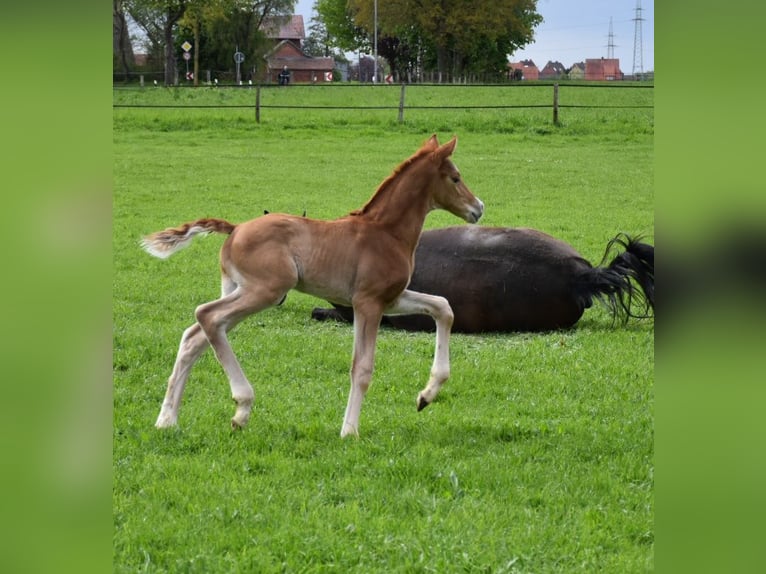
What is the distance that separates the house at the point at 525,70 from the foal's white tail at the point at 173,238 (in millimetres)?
70592

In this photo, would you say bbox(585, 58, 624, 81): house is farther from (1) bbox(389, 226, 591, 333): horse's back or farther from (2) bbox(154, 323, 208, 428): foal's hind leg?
(2) bbox(154, 323, 208, 428): foal's hind leg

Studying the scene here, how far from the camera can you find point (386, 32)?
74500 millimetres

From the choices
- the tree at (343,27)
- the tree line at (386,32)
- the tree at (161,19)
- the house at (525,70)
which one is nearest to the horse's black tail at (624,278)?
the tree line at (386,32)

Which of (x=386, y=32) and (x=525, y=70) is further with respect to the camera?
(x=525, y=70)

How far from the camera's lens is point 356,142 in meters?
26.0

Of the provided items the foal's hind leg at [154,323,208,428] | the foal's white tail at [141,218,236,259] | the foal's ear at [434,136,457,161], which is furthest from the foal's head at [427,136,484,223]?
the foal's hind leg at [154,323,208,428]

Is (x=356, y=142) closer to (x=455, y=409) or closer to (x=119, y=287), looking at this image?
(x=119, y=287)

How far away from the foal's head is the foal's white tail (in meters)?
1.38

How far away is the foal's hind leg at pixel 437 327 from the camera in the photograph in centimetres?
569

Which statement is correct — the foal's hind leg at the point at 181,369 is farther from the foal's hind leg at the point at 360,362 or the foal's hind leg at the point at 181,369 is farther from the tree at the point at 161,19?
the tree at the point at 161,19

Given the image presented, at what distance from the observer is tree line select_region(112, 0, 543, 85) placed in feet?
200

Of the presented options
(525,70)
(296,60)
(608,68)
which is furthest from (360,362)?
(296,60)

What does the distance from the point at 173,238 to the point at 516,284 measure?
12.9ft

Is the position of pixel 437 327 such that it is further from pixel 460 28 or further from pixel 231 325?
pixel 460 28
